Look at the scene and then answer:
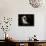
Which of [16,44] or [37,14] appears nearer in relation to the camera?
[16,44]

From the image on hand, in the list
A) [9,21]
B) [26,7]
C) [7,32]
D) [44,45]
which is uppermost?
[26,7]

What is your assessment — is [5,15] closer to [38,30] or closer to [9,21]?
[9,21]

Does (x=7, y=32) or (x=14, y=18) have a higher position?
(x=14, y=18)

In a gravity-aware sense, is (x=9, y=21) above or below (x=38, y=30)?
above

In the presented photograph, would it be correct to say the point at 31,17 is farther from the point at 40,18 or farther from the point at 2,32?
the point at 2,32

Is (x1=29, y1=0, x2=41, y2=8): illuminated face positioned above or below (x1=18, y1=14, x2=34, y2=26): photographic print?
above

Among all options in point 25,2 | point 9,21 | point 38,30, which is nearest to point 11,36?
point 9,21

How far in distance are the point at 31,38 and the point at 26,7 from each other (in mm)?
1166

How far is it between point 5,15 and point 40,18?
132 centimetres

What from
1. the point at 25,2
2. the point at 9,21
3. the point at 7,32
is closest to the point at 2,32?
the point at 7,32

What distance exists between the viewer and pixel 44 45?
394 centimetres

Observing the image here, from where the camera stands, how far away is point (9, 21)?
4.87m

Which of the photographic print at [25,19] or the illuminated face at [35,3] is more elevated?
the illuminated face at [35,3]

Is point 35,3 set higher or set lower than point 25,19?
higher
